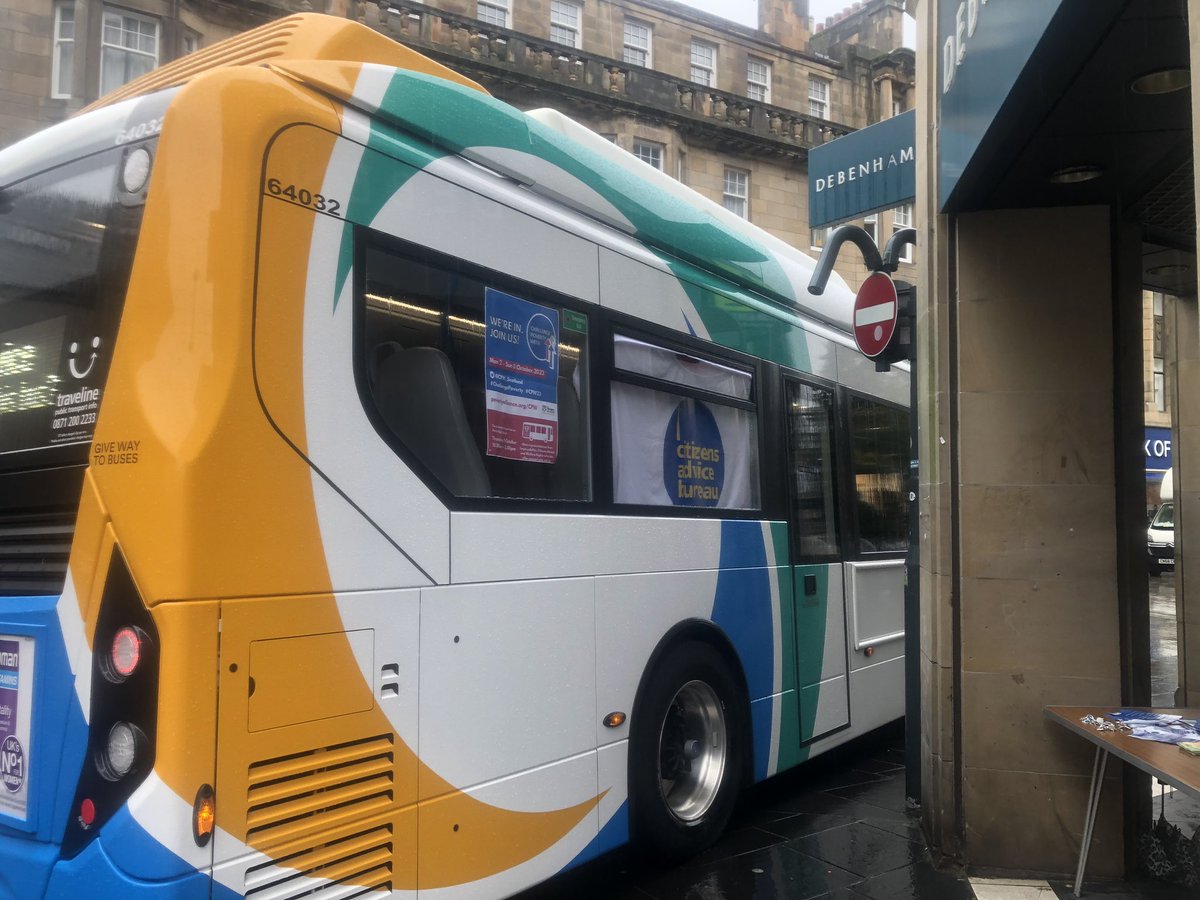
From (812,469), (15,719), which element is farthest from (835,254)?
(15,719)

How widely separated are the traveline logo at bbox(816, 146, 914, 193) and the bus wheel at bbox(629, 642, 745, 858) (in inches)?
137

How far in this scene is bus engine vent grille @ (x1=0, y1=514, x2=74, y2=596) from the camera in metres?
3.01

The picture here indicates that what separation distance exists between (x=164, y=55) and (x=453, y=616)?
15.9 m

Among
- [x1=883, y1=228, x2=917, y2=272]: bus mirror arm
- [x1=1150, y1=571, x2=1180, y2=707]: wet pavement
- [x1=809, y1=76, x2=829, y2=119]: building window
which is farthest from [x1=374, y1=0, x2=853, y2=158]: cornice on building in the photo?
[x1=883, y1=228, x2=917, y2=272]: bus mirror arm

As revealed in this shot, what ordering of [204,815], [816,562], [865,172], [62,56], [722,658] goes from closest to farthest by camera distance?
[204,815] < [722,658] < [816,562] < [865,172] < [62,56]

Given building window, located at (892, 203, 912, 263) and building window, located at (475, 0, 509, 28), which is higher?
building window, located at (475, 0, 509, 28)

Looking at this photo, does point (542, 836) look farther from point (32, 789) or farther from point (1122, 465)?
point (1122, 465)

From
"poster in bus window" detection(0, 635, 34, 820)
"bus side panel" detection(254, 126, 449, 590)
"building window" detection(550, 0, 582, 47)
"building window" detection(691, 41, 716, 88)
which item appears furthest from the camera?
"building window" detection(691, 41, 716, 88)

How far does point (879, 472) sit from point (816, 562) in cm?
142

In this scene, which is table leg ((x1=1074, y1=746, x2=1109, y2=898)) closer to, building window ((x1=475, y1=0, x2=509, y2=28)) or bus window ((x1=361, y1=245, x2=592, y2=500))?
bus window ((x1=361, y1=245, x2=592, y2=500))

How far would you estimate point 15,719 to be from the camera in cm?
300

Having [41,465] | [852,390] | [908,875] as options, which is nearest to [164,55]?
[852,390]

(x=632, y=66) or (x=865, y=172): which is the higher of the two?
(x=632, y=66)

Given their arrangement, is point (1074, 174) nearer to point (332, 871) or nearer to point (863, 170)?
point (863, 170)
